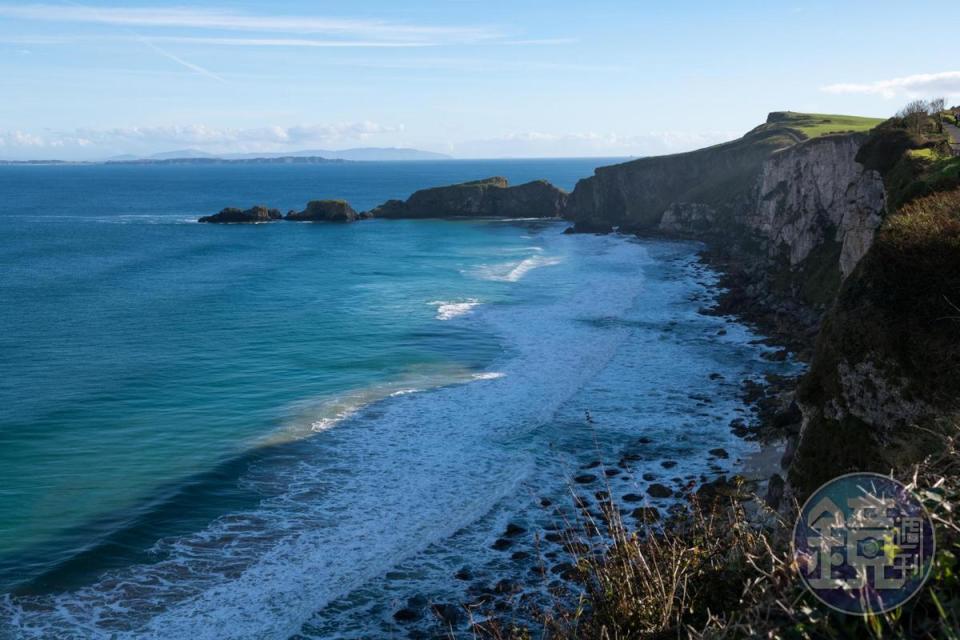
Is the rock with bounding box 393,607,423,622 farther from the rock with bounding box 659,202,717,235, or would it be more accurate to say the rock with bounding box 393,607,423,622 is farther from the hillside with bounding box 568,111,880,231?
the rock with bounding box 659,202,717,235

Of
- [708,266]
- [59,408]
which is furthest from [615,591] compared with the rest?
[708,266]

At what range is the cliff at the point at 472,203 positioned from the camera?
413 ft

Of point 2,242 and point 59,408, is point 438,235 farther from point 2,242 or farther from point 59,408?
point 59,408

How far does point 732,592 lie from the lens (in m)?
7.19

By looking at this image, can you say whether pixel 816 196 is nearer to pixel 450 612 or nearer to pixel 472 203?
pixel 450 612

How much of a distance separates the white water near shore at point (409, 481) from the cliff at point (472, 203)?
79.7 meters

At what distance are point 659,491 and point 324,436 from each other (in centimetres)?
1262

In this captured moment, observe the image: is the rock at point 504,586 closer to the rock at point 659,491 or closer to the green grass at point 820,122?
the rock at point 659,491

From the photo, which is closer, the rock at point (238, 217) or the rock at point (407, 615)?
the rock at point (407, 615)

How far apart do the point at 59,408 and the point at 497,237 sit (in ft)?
236

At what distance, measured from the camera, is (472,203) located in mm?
128375

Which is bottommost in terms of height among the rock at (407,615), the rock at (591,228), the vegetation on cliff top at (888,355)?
the rock at (407,615)
